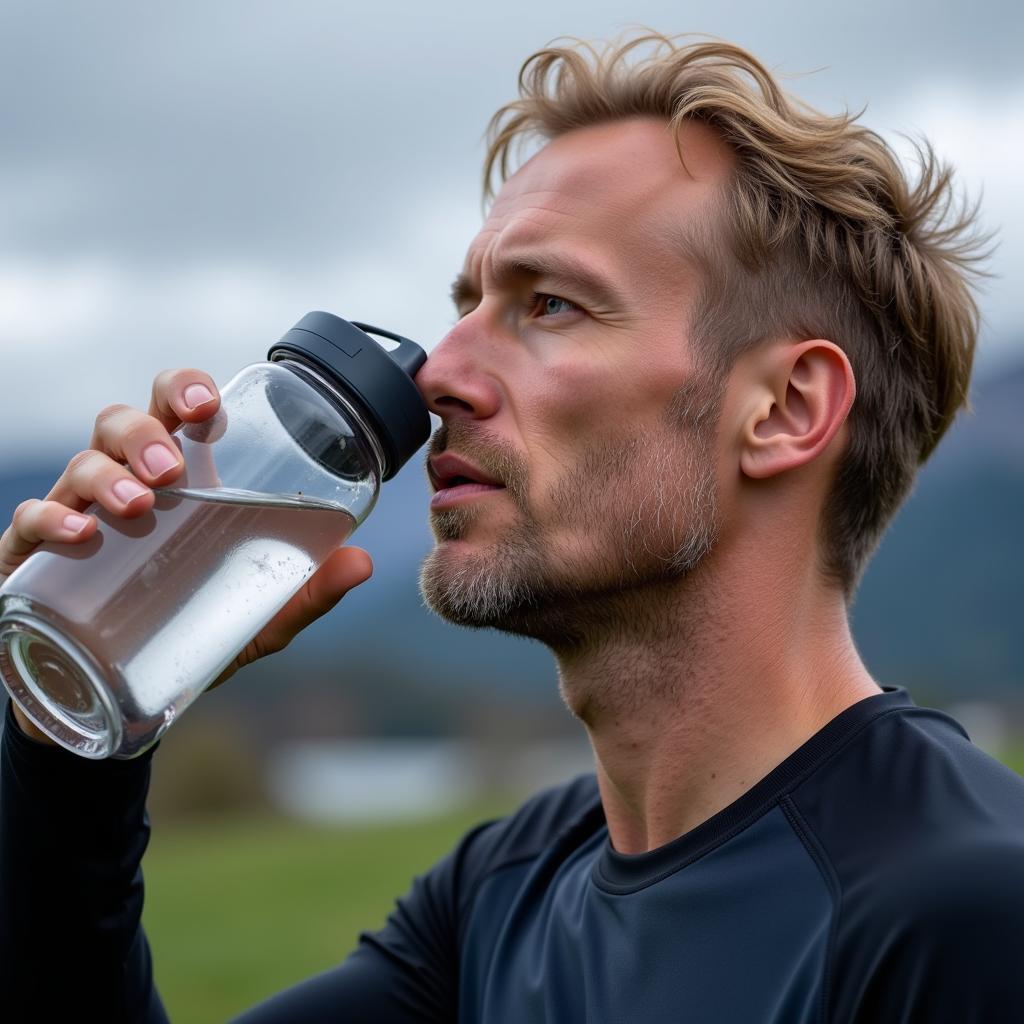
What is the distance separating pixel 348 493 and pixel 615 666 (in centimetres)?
68

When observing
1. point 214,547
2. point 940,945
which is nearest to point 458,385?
point 214,547

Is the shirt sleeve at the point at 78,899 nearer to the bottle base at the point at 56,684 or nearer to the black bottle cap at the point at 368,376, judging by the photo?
the bottle base at the point at 56,684

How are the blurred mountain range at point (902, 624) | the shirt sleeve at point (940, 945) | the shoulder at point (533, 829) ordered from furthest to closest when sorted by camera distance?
the blurred mountain range at point (902, 624) < the shoulder at point (533, 829) < the shirt sleeve at point (940, 945)

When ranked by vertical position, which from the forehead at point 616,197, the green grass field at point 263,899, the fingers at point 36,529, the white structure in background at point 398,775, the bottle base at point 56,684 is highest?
the forehead at point 616,197

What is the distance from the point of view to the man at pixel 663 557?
2.44 metres

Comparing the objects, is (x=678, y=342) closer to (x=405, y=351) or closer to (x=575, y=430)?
(x=575, y=430)

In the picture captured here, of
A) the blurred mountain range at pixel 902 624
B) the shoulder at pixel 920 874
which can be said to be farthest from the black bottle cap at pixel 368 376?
the blurred mountain range at pixel 902 624

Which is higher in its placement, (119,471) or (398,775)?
(119,471)

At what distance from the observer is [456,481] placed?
9.19 ft

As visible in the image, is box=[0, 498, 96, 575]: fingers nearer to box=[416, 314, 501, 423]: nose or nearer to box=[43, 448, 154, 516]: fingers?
box=[43, 448, 154, 516]: fingers

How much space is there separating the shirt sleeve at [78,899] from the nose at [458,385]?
0.97 metres

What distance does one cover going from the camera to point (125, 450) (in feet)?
7.88

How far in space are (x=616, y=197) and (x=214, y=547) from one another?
1.21 metres

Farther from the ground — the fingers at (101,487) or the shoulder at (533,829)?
the fingers at (101,487)
